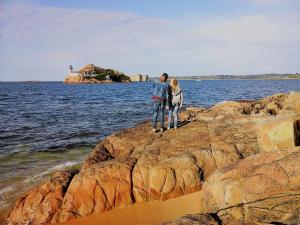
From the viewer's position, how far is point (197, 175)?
9156 millimetres

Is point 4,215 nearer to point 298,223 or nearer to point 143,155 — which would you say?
point 143,155

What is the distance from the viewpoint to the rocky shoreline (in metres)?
6.09

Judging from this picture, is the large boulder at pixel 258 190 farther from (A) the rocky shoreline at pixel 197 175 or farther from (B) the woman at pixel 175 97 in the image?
(B) the woman at pixel 175 97

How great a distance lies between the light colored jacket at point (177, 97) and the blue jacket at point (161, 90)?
1.26ft

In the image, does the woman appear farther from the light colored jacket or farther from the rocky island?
the rocky island

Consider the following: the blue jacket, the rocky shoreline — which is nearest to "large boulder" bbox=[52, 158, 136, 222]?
the rocky shoreline

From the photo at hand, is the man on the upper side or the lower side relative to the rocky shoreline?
upper

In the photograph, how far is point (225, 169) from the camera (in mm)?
7195

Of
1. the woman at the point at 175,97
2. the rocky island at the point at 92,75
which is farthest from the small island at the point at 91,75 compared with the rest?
the woman at the point at 175,97

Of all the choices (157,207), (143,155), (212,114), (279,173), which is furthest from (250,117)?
(279,173)

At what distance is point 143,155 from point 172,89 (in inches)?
132

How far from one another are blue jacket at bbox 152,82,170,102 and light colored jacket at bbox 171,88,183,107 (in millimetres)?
383

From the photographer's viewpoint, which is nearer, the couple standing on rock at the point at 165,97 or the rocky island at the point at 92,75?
the couple standing on rock at the point at 165,97

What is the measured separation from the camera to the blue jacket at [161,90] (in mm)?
12039
